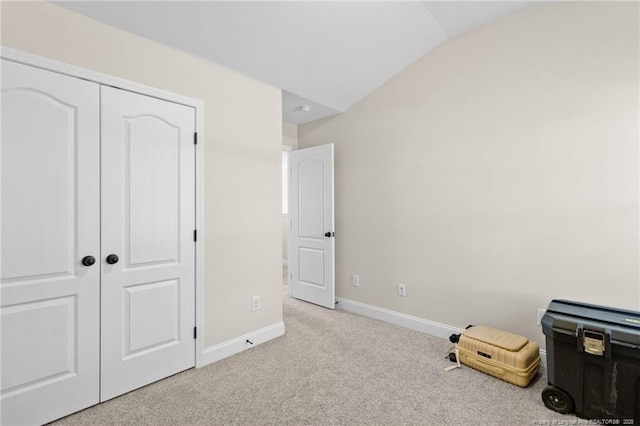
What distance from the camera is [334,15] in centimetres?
246

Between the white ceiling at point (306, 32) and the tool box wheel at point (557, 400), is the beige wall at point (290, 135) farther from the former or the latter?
the tool box wheel at point (557, 400)

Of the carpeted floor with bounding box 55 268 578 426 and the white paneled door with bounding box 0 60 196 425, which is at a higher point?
the white paneled door with bounding box 0 60 196 425

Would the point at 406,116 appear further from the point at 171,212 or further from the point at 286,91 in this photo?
the point at 171,212

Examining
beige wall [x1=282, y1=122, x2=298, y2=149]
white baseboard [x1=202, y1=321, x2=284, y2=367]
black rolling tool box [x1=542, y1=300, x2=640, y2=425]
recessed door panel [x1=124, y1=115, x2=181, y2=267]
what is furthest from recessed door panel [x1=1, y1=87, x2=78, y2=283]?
black rolling tool box [x1=542, y1=300, x2=640, y2=425]

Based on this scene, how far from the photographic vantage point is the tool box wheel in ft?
6.19

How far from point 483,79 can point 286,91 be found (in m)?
1.87

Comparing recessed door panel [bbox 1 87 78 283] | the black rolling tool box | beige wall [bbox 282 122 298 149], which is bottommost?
the black rolling tool box

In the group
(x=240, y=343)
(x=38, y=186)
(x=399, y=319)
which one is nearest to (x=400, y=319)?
(x=399, y=319)

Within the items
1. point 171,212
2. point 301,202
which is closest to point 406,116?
point 301,202

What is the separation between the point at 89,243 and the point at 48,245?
0.65 ft

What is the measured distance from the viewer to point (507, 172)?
8.81 ft

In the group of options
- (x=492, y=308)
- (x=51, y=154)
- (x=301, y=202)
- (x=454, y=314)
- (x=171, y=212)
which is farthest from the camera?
(x=301, y=202)

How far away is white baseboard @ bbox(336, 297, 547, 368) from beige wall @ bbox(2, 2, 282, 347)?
3.64ft

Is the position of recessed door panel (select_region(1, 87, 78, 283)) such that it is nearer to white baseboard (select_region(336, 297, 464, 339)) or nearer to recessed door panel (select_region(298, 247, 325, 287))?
recessed door panel (select_region(298, 247, 325, 287))
